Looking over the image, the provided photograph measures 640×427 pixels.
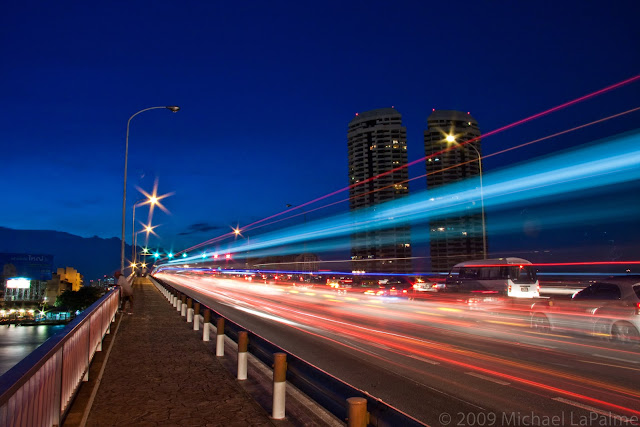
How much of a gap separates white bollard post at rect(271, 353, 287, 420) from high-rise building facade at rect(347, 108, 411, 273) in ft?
399

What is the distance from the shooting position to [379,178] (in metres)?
130

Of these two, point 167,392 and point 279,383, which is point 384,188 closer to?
point 167,392

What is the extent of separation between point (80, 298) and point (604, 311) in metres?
119

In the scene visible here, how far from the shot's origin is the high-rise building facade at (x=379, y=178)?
12975 cm

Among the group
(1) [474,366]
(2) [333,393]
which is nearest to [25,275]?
(1) [474,366]

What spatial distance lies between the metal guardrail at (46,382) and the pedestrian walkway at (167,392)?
0.49 m

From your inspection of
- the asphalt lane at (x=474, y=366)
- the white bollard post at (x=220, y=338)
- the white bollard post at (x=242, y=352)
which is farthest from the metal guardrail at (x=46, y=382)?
the asphalt lane at (x=474, y=366)

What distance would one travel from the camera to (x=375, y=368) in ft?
29.3

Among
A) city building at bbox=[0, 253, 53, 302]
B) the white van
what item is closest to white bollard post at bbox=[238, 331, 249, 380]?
the white van

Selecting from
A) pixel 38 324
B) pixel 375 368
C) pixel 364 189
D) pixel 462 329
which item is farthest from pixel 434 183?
pixel 38 324

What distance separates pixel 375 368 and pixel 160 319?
11180mm

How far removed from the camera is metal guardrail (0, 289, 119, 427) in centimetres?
303

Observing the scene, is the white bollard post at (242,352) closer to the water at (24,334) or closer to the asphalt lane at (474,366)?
the asphalt lane at (474,366)

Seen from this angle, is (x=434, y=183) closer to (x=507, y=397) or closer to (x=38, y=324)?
(x=507, y=397)
